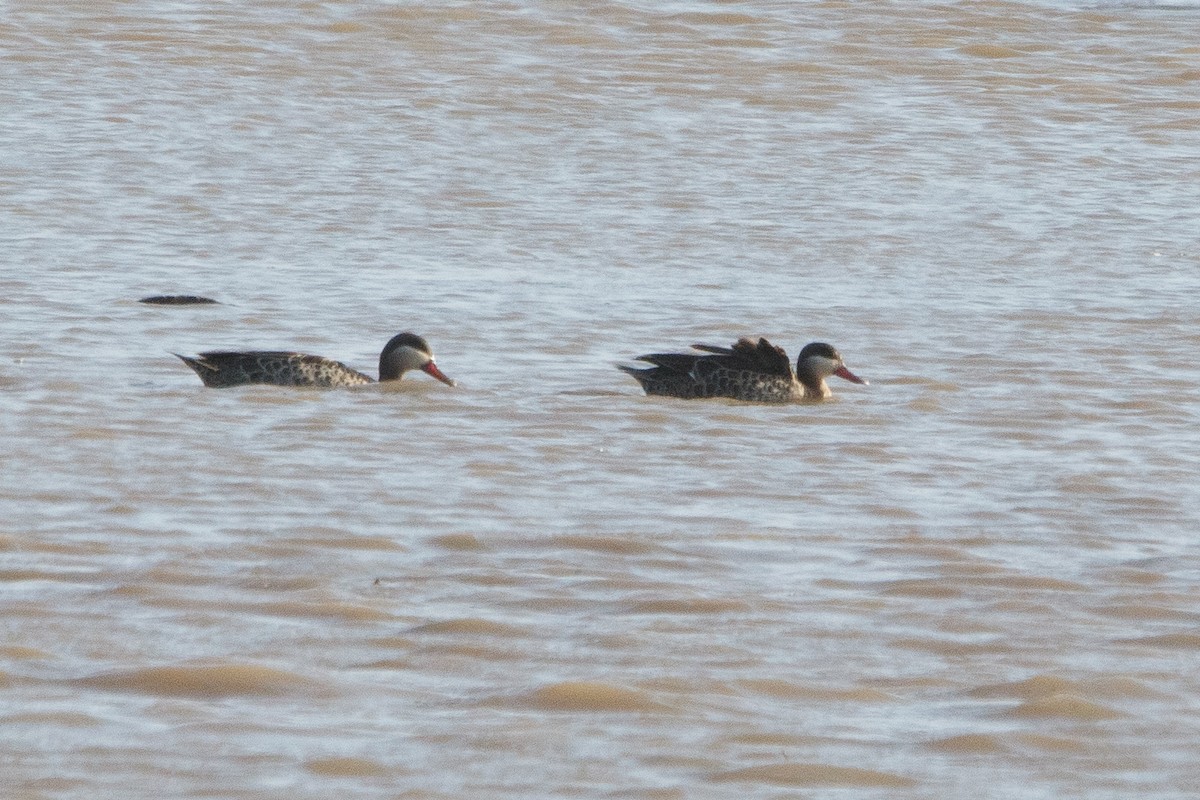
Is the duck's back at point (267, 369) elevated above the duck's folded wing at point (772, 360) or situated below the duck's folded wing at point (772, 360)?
below

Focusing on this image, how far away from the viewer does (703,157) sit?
60.0 ft

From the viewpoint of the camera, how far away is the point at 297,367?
33.3ft

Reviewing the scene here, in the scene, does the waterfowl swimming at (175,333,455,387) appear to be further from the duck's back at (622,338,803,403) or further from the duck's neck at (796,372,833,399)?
the duck's neck at (796,372,833,399)

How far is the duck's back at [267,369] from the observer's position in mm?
10172

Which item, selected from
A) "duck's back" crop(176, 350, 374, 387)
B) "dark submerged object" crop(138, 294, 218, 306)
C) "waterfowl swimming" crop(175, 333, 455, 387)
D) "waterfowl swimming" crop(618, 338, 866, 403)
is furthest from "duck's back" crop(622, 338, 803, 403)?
"dark submerged object" crop(138, 294, 218, 306)

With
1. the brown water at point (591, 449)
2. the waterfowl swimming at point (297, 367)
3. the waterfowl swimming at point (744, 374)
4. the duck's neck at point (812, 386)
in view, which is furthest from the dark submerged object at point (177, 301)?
the duck's neck at point (812, 386)

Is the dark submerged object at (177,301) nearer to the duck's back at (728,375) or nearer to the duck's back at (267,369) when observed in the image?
the duck's back at (267,369)

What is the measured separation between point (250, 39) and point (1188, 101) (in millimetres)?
8704

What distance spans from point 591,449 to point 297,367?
1569mm

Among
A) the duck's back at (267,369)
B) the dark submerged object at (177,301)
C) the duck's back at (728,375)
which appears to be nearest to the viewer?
the duck's back at (267,369)

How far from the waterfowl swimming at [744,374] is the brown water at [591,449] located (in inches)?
7.3

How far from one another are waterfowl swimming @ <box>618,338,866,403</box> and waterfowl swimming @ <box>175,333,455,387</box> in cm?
91

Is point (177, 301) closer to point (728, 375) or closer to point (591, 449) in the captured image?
point (728, 375)

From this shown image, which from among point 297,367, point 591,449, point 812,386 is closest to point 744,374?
point 812,386
